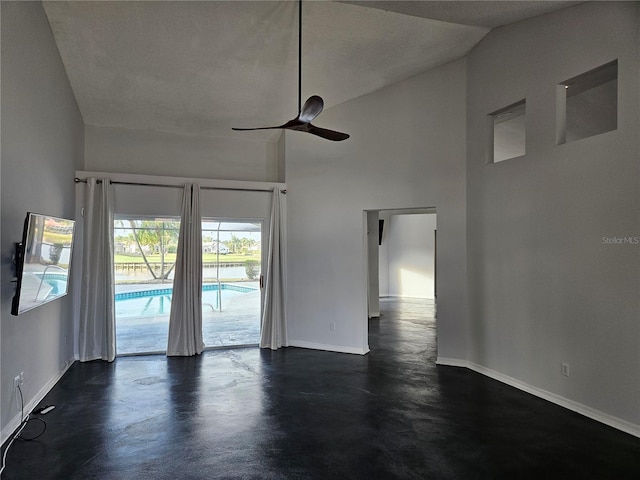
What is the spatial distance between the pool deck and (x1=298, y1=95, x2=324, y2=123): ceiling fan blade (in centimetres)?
346

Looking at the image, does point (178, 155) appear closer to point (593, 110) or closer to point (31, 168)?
point (31, 168)

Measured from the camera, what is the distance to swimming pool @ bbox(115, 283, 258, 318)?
5.97 metres

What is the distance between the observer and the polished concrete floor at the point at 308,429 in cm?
281

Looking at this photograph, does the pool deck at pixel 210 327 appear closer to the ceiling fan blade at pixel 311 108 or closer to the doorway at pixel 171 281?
the doorway at pixel 171 281

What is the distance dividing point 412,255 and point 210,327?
23.9 feet

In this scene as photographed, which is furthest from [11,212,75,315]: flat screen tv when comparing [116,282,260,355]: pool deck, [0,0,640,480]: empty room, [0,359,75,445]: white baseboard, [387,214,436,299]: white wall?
[387,214,436,299]: white wall

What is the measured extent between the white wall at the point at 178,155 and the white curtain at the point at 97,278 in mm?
746

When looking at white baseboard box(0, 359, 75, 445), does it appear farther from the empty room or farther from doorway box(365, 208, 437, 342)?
doorway box(365, 208, 437, 342)

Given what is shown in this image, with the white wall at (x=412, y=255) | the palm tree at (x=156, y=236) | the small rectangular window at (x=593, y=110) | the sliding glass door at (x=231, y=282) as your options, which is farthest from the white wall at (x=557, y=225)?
the white wall at (x=412, y=255)

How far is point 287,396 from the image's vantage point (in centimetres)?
421

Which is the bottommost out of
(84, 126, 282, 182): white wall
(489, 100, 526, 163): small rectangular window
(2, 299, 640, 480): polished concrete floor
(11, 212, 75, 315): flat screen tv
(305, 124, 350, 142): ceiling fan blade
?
→ (2, 299, 640, 480): polished concrete floor

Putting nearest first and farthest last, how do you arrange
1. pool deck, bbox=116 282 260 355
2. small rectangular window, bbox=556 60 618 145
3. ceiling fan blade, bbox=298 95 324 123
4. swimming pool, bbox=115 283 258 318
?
ceiling fan blade, bbox=298 95 324 123 < small rectangular window, bbox=556 60 618 145 < swimming pool, bbox=115 283 258 318 < pool deck, bbox=116 282 260 355

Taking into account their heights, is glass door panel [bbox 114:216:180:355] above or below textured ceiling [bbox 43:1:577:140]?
below

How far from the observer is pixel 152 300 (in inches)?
245
